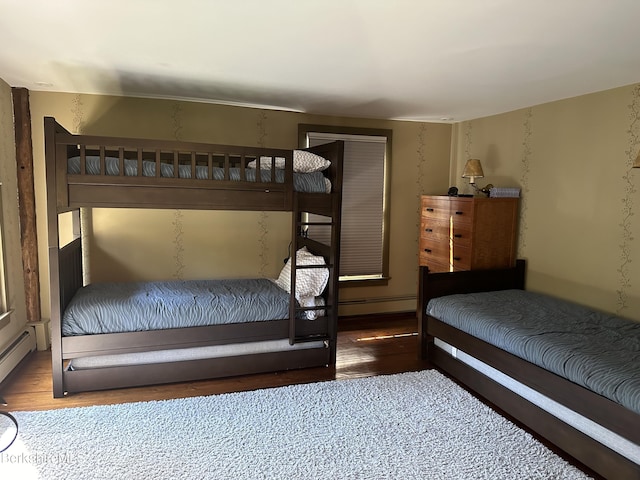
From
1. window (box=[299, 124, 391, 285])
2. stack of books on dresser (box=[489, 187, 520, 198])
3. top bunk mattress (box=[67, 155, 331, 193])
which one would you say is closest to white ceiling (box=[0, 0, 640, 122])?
top bunk mattress (box=[67, 155, 331, 193])

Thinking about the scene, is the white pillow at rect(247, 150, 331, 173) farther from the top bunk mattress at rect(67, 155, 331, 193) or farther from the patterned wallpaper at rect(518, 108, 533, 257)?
the patterned wallpaper at rect(518, 108, 533, 257)

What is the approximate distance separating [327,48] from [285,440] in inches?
90.8

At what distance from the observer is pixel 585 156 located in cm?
351

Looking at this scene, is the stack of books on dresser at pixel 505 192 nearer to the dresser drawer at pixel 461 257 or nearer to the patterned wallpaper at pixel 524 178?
the patterned wallpaper at pixel 524 178

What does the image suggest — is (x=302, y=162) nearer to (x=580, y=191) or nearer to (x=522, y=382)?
(x=522, y=382)

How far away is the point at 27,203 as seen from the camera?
3.76 meters

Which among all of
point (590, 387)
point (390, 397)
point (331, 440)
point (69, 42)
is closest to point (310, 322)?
point (390, 397)

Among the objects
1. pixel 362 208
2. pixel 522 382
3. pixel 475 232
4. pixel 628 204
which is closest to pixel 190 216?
pixel 362 208

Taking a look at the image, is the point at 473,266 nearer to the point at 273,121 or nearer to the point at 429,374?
the point at 429,374

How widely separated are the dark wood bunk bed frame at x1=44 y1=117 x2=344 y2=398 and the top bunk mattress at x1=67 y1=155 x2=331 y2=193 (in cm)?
4

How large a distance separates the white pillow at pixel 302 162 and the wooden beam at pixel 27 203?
2.02 meters

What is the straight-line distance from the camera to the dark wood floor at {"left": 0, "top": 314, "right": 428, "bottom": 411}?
2.96m

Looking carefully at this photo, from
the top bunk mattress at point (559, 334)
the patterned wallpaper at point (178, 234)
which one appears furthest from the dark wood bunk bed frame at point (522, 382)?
the patterned wallpaper at point (178, 234)

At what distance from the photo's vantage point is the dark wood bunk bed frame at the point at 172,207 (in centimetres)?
289
